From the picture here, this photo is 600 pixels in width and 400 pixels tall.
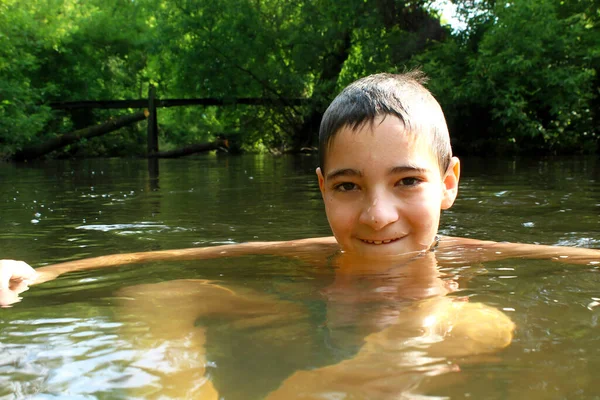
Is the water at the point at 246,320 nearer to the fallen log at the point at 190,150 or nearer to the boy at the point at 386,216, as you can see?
the boy at the point at 386,216

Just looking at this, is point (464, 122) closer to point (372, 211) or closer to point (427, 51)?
point (427, 51)

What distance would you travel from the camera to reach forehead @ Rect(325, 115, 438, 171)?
2.60m

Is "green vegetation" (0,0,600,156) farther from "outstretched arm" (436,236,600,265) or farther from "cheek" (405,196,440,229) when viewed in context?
"cheek" (405,196,440,229)

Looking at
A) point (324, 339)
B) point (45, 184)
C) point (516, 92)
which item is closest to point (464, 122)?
point (516, 92)

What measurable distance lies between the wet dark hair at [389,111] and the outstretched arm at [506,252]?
0.53m

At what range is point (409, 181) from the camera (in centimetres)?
267

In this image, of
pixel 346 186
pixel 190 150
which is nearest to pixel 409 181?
pixel 346 186

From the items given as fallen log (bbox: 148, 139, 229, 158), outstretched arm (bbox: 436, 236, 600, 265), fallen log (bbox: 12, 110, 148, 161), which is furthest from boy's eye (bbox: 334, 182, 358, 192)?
fallen log (bbox: 12, 110, 148, 161)

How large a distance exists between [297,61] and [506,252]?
20.9 metres

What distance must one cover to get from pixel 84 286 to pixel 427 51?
17.5m

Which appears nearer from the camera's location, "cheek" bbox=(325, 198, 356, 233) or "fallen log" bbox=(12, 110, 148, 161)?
"cheek" bbox=(325, 198, 356, 233)

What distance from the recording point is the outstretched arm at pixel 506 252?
3.08 metres

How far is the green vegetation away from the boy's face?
14336 mm

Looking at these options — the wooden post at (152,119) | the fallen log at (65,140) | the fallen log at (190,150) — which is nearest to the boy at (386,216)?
the fallen log at (190,150)
